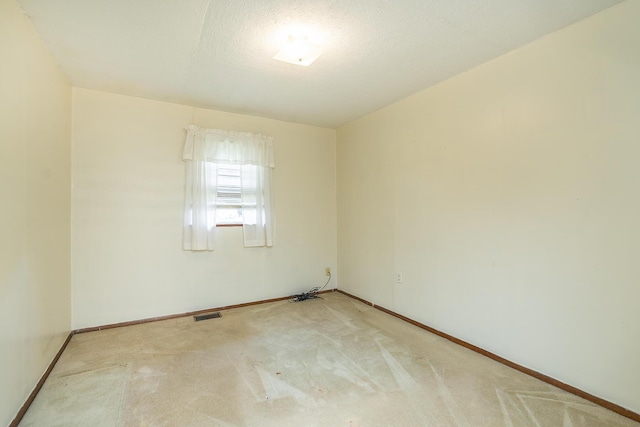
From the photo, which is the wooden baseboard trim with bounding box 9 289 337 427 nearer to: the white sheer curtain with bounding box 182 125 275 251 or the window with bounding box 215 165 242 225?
the white sheer curtain with bounding box 182 125 275 251

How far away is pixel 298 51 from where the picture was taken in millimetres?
2057

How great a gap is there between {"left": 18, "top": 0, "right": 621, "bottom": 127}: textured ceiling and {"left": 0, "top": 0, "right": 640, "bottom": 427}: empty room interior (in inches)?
0.8

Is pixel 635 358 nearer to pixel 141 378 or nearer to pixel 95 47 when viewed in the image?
pixel 141 378

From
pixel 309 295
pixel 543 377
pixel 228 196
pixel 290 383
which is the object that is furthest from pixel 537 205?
pixel 228 196

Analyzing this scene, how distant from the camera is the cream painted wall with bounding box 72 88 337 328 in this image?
2.86 meters

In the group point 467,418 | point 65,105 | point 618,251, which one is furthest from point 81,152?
point 618,251

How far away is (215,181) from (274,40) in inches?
72.3

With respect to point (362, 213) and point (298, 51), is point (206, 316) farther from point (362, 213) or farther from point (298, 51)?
point (298, 51)

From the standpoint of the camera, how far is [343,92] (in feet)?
9.69

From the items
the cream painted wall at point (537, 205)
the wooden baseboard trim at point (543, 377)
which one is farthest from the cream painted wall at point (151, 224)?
the wooden baseboard trim at point (543, 377)

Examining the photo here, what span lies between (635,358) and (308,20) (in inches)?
109

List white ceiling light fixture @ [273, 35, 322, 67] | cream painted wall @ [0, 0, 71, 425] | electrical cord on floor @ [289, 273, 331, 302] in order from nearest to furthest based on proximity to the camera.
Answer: cream painted wall @ [0, 0, 71, 425] < white ceiling light fixture @ [273, 35, 322, 67] < electrical cord on floor @ [289, 273, 331, 302]

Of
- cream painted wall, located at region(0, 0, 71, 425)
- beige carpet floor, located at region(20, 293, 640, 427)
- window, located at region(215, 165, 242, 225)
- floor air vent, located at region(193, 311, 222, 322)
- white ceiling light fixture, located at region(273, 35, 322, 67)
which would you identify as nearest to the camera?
cream painted wall, located at region(0, 0, 71, 425)

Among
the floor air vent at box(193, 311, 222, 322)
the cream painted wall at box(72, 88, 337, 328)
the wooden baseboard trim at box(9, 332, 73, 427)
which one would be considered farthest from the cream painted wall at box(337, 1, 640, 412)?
the wooden baseboard trim at box(9, 332, 73, 427)
